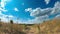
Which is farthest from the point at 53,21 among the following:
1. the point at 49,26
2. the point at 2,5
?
the point at 2,5

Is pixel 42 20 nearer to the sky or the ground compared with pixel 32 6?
nearer to the ground

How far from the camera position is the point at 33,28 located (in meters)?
2.38

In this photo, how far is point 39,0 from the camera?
2.38 m

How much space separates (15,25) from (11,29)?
8 cm

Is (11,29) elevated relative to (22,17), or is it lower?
lower

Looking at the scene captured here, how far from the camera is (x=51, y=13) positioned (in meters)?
2.39

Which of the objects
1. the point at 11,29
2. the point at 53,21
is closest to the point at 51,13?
the point at 53,21

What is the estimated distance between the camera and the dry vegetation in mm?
2357

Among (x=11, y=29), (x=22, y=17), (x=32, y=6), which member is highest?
(x=32, y=6)

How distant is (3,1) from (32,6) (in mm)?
428

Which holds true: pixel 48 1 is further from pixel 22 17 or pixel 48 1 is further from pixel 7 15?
pixel 7 15

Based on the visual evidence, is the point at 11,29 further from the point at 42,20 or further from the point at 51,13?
the point at 51,13

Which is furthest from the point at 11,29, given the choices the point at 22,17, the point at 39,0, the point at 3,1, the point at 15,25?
the point at 39,0

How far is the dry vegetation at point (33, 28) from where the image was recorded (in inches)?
92.8
